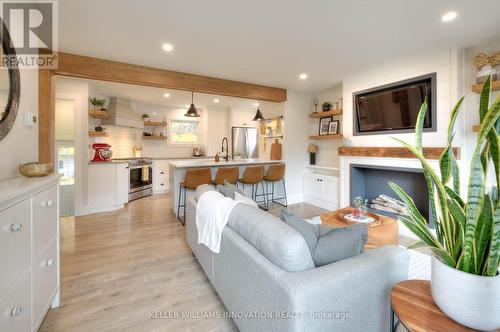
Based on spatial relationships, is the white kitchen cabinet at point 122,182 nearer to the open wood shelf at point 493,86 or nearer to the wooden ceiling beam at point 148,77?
the wooden ceiling beam at point 148,77

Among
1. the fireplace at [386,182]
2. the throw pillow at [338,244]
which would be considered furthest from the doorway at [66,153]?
the fireplace at [386,182]

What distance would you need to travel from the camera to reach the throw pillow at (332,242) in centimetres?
119

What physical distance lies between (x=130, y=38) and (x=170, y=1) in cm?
93

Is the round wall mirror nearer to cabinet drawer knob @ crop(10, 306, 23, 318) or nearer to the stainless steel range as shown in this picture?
cabinet drawer knob @ crop(10, 306, 23, 318)

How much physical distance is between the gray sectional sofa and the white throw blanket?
22 centimetres

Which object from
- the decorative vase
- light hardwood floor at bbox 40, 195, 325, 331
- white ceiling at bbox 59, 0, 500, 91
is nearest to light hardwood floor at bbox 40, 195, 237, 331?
light hardwood floor at bbox 40, 195, 325, 331

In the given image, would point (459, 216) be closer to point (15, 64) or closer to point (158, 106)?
point (15, 64)

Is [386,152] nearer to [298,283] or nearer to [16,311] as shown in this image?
[298,283]

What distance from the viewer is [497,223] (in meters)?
0.76

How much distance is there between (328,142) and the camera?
4.89 m

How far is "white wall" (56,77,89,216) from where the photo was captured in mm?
3971

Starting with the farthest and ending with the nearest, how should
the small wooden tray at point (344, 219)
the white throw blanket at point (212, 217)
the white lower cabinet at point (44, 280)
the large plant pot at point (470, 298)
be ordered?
1. the small wooden tray at point (344, 219)
2. the white throw blanket at point (212, 217)
3. the white lower cabinet at point (44, 280)
4. the large plant pot at point (470, 298)

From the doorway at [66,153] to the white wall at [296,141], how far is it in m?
4.04

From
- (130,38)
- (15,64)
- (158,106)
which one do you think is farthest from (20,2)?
(158,106)
